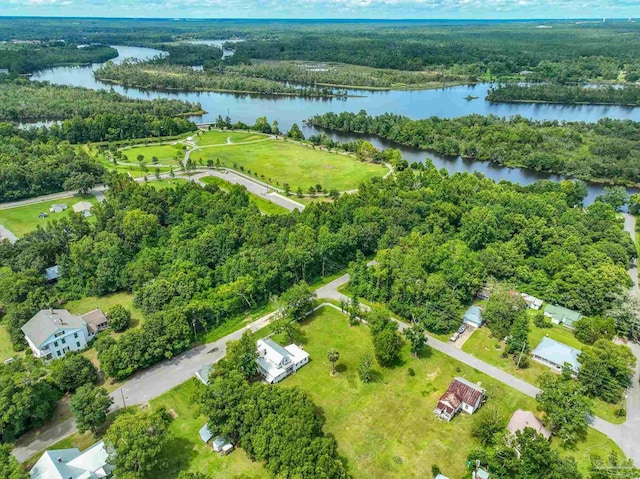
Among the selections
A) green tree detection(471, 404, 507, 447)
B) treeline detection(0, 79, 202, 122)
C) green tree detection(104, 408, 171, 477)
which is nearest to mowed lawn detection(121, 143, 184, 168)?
treeline detection(0, 79, 202, 122)

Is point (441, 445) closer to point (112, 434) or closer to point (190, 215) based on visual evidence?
point (112, 434)

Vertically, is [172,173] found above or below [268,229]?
below

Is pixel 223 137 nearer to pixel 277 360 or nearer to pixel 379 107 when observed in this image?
pixel 379 107

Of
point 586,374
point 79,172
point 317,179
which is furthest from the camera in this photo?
point 317,179

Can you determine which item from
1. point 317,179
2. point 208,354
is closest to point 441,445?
point 208,354

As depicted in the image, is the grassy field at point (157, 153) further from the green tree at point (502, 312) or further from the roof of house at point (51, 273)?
the green tree at point (502, 312)

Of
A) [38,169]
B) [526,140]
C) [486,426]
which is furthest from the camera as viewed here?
[526,140]

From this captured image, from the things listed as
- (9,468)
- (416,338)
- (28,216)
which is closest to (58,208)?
(28,216)
